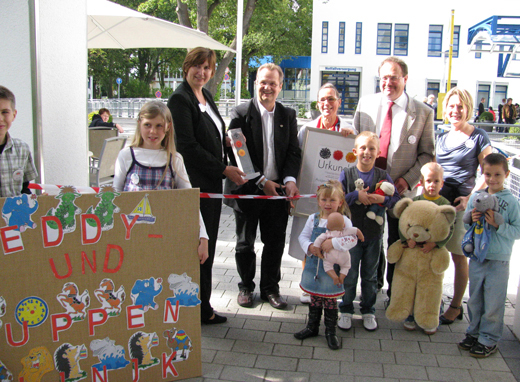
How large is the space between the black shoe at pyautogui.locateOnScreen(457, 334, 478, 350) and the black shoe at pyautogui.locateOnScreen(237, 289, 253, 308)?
180 cm

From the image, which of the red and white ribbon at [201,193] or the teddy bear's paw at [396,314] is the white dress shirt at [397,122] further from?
the teddy bear's paw at [396,314]

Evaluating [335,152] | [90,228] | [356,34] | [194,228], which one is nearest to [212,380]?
[194,228]

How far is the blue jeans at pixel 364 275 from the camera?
3967 millimetres

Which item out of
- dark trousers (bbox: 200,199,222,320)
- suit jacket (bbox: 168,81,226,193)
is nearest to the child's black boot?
dark trousers (bbox: 200,199,222,320)

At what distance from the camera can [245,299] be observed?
4387 millimetres

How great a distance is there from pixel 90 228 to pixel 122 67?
46666 mm

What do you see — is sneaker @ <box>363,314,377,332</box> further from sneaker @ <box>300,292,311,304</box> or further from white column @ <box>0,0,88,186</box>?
white column @ <box>0,0,88,186</box>

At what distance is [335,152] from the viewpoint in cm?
432

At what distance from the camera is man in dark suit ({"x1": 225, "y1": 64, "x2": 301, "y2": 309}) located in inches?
163

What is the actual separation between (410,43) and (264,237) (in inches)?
1560

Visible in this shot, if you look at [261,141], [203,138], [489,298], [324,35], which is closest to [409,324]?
[489,298]

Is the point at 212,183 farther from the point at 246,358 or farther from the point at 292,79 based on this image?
the point at 292,79

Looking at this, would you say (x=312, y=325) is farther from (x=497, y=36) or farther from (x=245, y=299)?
(x=497, y=36)

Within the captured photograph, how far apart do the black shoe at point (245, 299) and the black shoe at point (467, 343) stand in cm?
180
